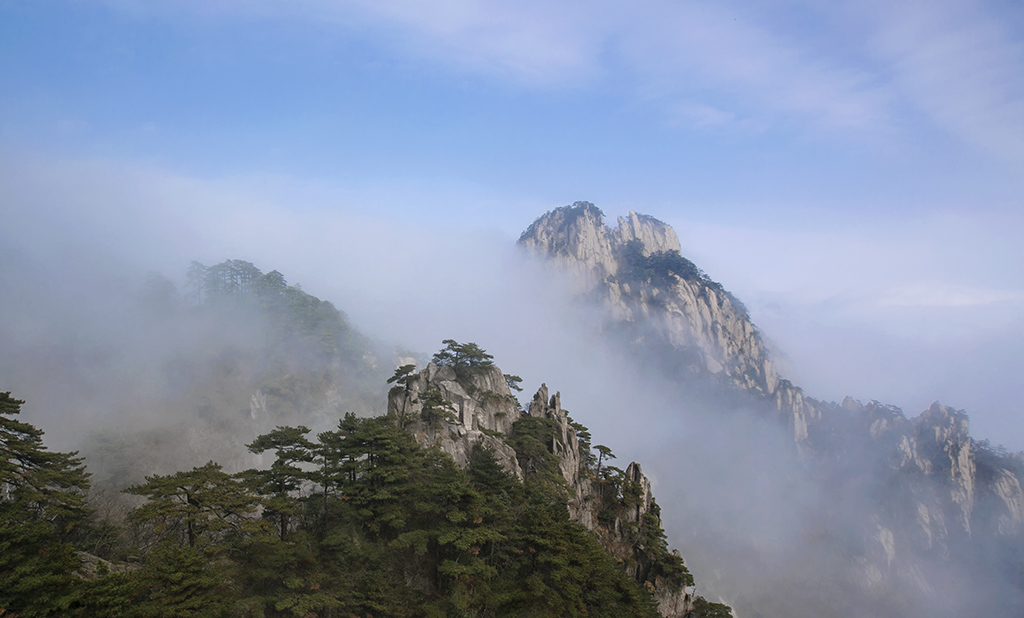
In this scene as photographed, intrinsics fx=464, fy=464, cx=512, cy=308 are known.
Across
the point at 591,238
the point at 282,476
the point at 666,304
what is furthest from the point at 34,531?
the point at 591,238

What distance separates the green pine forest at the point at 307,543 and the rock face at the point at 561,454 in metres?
5.61

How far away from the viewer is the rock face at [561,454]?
38438mm

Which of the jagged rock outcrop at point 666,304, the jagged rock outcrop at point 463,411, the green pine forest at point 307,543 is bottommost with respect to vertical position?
the green pine forest at point 307,543

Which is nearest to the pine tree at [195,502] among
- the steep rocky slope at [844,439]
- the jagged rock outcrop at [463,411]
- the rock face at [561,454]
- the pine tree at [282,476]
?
the pine tree at [282,476]

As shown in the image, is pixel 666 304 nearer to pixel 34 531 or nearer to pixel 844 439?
pixel 844 439

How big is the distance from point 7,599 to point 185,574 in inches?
182

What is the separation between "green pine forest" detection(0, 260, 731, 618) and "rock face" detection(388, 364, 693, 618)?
18.4 ft

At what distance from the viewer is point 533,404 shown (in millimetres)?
49938

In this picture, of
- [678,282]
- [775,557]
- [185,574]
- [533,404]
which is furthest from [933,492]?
[185,574]

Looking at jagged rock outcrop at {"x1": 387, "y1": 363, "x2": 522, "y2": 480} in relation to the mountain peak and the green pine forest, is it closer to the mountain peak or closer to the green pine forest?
the green pine forest

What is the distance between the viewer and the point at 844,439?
11038 cm

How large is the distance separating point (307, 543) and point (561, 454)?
24.7m

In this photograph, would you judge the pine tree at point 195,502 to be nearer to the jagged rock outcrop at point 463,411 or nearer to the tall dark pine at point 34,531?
the tall dark pine at point 34,531

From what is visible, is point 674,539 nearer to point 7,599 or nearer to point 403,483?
point 403,483
